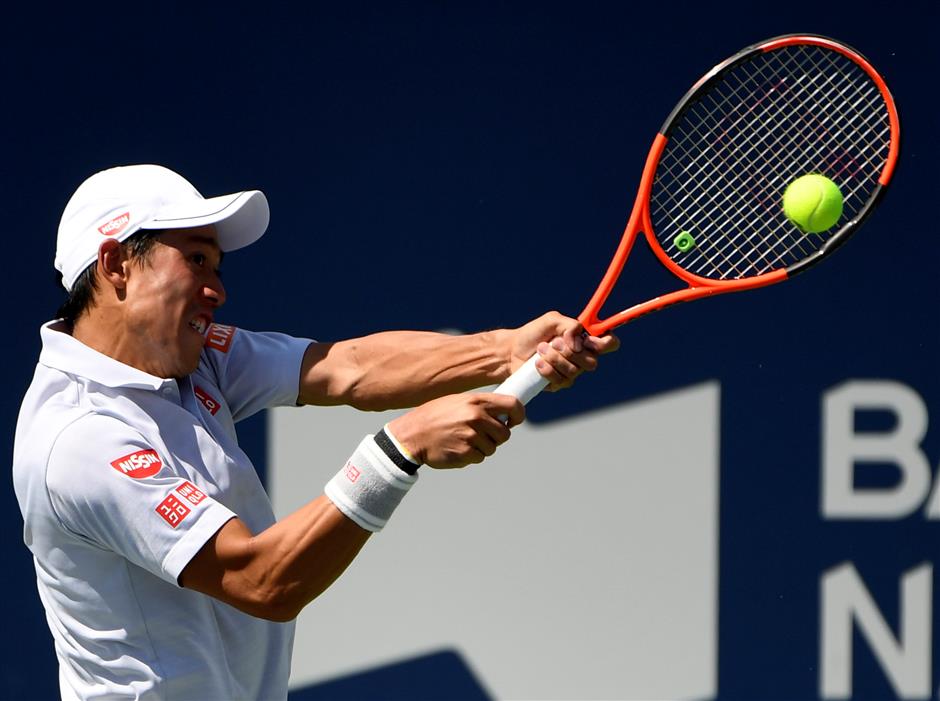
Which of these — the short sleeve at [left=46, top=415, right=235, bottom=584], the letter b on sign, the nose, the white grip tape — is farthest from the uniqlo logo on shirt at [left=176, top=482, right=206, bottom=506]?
the letter b on sign

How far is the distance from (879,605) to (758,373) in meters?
0.68

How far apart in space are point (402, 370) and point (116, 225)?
0.60m

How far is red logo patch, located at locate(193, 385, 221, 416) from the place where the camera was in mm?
2459

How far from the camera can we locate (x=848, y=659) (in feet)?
13.1

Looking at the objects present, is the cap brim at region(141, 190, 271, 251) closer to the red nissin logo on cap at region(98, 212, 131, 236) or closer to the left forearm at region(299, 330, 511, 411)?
the red nissin logo on cap at region(98, 212, 131, 236)

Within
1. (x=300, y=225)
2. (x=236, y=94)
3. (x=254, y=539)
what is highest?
(x=236, y=94)

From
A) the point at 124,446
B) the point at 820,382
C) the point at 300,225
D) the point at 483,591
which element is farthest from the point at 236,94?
the point at 124,446

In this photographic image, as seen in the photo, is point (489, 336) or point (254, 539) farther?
point (489, 336)

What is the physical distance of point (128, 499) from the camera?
2.13 meters

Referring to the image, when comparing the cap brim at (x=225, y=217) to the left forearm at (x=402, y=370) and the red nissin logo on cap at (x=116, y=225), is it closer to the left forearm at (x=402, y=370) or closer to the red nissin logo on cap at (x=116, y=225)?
the red nissin logo on cap at (x=116, y=225)

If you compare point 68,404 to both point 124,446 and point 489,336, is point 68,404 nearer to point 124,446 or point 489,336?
point 124,446

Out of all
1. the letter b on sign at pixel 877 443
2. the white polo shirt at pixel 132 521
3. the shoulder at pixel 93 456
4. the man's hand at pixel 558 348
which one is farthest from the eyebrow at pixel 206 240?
the letter b on sign at pixel 877 443

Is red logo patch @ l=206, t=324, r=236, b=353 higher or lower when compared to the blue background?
lower

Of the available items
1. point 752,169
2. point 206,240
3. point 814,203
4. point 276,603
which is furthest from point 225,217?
point 752,169
